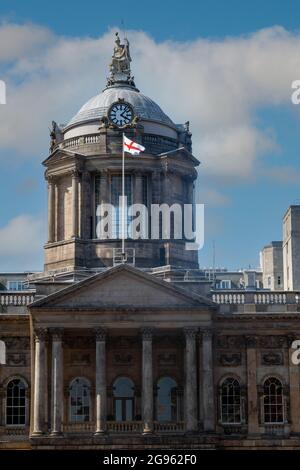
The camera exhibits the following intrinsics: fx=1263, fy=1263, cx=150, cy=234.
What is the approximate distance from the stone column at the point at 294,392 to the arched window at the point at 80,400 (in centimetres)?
1019

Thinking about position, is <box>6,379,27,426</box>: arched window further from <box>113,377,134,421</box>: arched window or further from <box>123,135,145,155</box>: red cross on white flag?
<box>123,135,145,155</box>: red cross on white flag

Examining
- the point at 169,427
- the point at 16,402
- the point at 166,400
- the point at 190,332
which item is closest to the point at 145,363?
the point at 190,332

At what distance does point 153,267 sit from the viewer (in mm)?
69188

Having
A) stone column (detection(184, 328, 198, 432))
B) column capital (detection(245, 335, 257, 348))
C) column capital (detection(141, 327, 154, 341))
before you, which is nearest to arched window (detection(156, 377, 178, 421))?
stone column (detection(184, 328, 198, 432))

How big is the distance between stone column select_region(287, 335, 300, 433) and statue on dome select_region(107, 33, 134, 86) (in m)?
20.6

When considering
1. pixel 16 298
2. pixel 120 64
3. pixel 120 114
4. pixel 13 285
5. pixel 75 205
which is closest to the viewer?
pixel 16 298

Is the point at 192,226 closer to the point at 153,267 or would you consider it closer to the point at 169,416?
the point at 153,267

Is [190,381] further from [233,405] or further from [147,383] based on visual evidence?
[233,405]

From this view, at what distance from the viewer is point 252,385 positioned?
208ft

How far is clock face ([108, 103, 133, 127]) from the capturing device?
71.1m

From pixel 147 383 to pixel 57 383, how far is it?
14.3ft

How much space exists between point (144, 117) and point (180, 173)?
3837 millimetres
